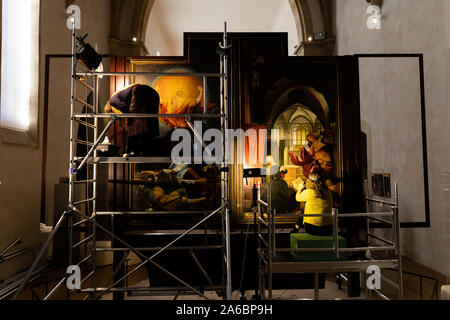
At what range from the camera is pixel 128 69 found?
4.58 metres

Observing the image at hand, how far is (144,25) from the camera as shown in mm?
8070

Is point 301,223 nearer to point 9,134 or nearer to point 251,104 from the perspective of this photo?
point 251,104

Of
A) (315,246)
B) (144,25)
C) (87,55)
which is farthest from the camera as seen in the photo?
(144,25)

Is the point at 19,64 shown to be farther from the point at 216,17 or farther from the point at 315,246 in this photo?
the point at 216,17

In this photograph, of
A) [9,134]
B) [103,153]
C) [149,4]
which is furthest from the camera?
[149,4]

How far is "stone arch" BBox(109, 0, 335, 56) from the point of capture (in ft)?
25.9

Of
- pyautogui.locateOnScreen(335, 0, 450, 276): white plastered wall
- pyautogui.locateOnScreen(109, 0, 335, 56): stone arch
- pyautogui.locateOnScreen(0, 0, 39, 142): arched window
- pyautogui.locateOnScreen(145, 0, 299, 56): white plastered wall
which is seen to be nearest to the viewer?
pyautogui.locateOnScreen(0, 0, 39, 142): arched window

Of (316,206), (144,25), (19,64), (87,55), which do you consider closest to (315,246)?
(316,206)

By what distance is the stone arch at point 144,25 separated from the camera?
7891 millimetres

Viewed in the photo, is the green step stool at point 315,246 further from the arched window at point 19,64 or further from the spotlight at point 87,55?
the arched window at point 19,64

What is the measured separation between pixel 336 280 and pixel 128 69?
4.58m

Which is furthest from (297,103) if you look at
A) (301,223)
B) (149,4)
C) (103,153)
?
(149,4)

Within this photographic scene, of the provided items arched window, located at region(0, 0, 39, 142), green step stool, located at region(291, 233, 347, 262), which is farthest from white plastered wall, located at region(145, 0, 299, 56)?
green step stool, located at region(291, 233, 347, 262)

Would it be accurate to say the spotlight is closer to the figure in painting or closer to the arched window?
the figure in painting
